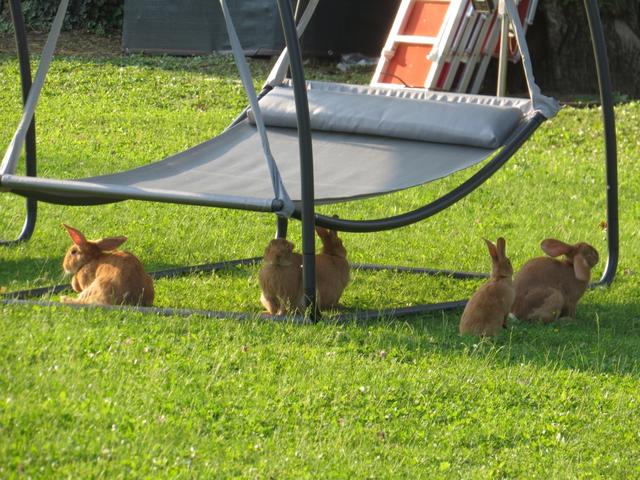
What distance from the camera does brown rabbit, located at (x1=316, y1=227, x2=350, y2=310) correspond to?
5.60 meters

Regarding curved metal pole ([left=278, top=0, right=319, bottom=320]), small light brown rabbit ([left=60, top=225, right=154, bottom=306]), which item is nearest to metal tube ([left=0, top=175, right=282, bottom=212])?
curved metal pole ([left=278, top=0, right=319, bottom=320])

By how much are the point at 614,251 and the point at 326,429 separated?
3.15 meters

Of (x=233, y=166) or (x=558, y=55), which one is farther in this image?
(x=558, y=55)

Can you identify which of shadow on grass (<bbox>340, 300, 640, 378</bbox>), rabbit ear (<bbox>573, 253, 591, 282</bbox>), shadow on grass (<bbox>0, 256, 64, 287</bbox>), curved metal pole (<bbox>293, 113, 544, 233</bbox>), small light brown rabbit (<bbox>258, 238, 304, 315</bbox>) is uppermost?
curved metal pole (<bbox>293, 113, 544, 233</bbox>)

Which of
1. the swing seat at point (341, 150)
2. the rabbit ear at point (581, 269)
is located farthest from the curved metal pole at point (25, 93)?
the rabbit ear at point (581, 269)

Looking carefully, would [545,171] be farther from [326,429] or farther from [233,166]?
[326,429]

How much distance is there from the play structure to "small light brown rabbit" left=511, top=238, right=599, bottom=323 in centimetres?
39

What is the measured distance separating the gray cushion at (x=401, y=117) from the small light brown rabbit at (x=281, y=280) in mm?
1280

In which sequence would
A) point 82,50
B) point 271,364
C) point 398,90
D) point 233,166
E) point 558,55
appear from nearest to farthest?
point 271,364, point 233,166, point 398,90, point 558,55, point 82,50

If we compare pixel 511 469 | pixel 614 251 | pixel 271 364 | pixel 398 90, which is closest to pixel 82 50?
pixel 398 90

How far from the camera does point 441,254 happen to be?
7324mm

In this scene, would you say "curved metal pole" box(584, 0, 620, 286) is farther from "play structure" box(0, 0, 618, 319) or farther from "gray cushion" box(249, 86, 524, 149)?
"gray cushion" box(249, 86, 524, 149)

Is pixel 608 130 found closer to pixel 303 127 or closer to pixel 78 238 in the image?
pixel 303 127

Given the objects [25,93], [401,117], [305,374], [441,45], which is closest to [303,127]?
[305,374]
